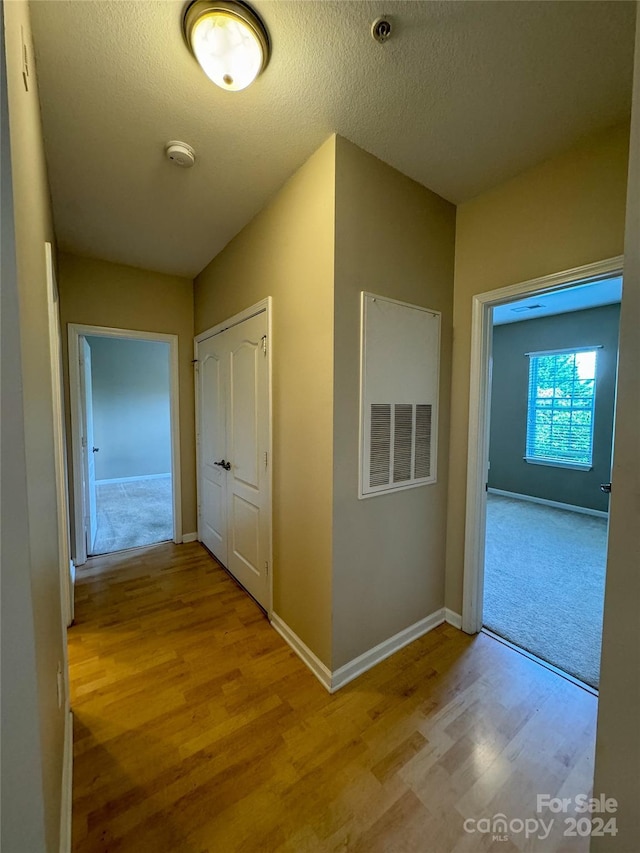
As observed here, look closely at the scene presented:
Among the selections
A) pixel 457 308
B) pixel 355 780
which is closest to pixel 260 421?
pixel 457 308

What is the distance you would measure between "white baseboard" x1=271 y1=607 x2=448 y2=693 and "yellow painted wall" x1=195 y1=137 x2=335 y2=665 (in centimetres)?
6

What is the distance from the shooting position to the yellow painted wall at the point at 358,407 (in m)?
1.62

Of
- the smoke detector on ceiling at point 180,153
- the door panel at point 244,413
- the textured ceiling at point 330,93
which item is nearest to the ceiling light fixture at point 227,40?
the textured ceiling at point 330,93

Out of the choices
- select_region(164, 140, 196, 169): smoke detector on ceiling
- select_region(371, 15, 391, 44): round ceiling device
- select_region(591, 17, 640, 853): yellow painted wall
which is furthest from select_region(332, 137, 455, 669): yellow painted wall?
select_region(591, 17, 640, 853): yellow painted wall

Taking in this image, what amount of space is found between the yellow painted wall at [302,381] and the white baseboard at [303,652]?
1.4 inches

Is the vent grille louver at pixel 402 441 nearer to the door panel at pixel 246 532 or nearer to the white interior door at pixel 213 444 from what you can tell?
the door panel at pixel 246 532

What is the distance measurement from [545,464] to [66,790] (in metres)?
5.63

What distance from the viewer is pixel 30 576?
714 mm

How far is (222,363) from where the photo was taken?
2740 mm

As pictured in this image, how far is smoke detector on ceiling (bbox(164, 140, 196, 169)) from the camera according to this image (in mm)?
1623

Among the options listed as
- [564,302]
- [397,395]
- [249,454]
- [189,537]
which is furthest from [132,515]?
[564,302]

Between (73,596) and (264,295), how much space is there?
257 centimetres

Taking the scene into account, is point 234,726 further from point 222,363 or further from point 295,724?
point 222,363

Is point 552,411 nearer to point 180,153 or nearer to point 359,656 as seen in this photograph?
point 359,656
